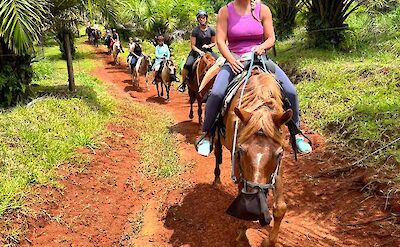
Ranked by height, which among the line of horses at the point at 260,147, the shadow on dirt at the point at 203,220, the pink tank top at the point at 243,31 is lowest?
the shadow on dirt at the point at 203,220

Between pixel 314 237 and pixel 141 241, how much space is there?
6.92 ft

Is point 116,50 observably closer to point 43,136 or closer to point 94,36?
point 94,36

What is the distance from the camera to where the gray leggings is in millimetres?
4539

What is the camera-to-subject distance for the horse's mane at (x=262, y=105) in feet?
11.0

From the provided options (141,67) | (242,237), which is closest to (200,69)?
(242,237)

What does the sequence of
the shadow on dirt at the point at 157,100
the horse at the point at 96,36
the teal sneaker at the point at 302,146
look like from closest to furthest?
1. the teal sneaker at the point at 302,146
2. the shadow on dirt at the point at 157,100
3. the horse at the point at 96,36

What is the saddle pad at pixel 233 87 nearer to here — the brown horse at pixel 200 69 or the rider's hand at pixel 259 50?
the rider's hand at pixel 259 50

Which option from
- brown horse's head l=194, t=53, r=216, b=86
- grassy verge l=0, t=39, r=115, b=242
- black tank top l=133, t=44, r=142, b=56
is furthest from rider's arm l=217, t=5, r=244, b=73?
black tank top l=133, t=44, r=142, b=56

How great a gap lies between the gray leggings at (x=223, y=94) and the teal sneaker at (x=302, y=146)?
0.22 metres

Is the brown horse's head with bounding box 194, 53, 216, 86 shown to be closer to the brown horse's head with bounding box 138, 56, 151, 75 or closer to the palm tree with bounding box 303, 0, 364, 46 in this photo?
the palm tree with bounding box 303, 0, 364, 46

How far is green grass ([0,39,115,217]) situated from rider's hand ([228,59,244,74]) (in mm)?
3139

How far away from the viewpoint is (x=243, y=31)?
4797mm

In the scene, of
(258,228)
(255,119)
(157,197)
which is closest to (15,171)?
(157,197)

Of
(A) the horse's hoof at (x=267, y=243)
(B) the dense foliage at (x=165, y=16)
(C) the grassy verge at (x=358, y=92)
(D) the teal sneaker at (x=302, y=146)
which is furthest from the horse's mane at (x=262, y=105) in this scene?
(B) the dense foliage at (x=165, y=16)
